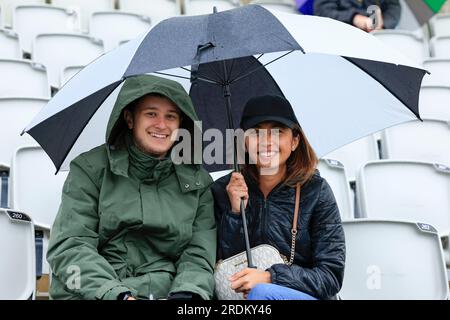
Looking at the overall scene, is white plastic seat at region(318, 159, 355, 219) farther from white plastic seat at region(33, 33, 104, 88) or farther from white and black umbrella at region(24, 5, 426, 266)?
white plastic seat at region(33, 33, 104, 88)

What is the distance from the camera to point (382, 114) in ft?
9.43

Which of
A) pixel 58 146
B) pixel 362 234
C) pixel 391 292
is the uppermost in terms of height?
pixel 58 146

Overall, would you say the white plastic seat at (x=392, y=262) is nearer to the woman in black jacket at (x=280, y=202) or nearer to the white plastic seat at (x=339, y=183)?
the white plastic seat at (x=339, y=183)

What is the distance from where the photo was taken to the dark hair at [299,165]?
2760 millimetres

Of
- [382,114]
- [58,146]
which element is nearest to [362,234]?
[382,114]

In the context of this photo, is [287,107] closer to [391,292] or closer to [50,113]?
[50,113]

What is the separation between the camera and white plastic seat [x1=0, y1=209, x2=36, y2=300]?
2.98 m

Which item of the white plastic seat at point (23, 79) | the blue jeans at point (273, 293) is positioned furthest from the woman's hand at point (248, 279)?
the white plastic seat at point (23, 79)

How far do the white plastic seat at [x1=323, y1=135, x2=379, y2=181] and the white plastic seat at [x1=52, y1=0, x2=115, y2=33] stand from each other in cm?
294

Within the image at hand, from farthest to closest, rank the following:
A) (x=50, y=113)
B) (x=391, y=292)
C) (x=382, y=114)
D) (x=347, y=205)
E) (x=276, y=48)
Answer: (x=347, y=205)
(x=391, y=292)
(x=382, y=114)
(x=50, y=113)
(x=276, y=48)

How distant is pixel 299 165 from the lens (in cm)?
280

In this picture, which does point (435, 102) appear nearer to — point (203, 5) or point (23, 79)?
point (23, 79)

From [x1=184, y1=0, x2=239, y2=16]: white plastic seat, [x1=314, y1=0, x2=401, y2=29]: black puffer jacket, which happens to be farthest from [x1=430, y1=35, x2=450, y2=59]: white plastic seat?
[x1=184, y1=0, x2=239, y2=16]: white plastic seat

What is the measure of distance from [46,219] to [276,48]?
62.2 inches
